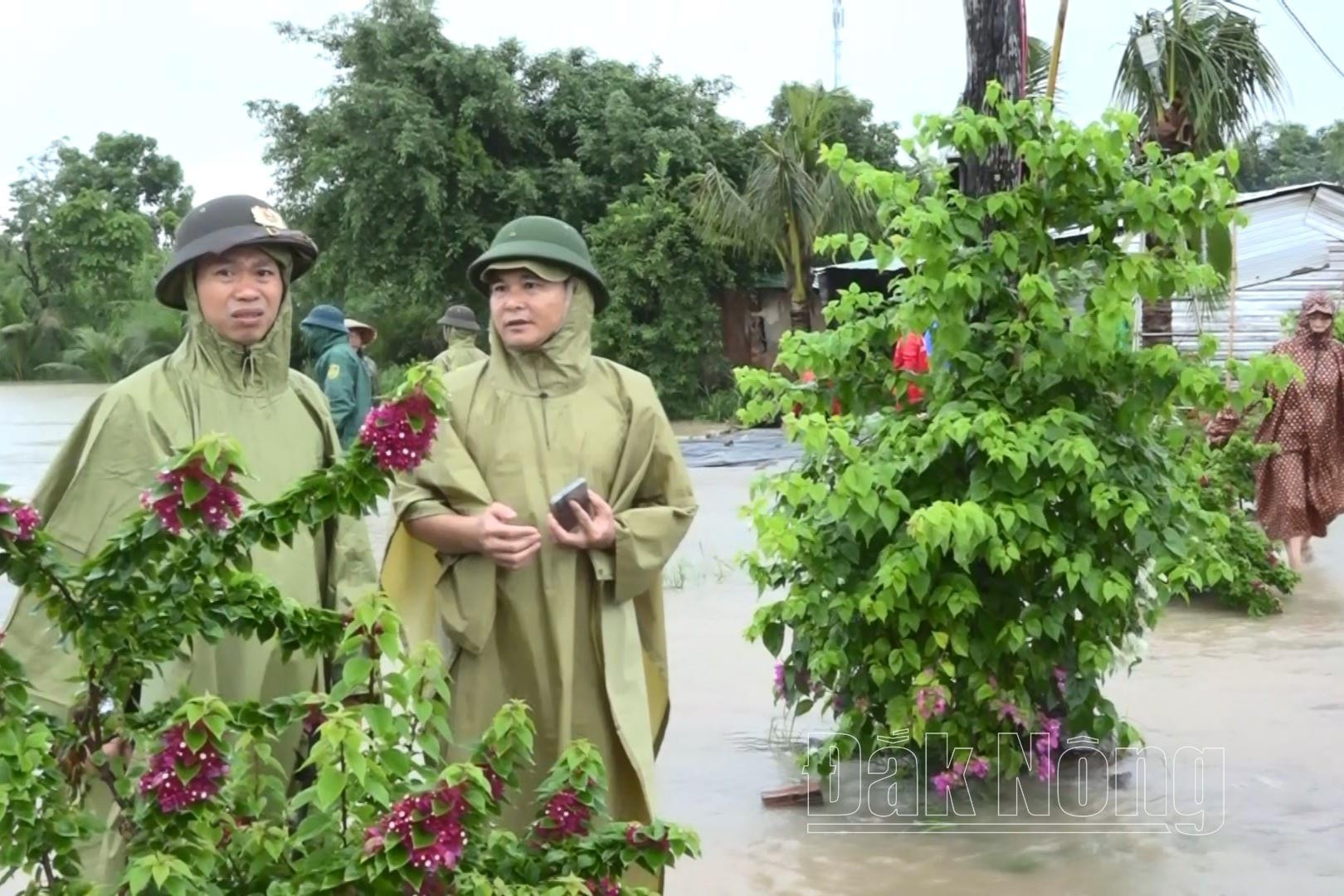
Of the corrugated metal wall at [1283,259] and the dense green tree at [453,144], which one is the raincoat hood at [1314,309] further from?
the dense green tree at [453,144]

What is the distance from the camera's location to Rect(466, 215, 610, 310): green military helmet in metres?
3.38

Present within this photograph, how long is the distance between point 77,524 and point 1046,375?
112 inches

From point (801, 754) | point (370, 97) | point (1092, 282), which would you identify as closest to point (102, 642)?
point (1092, 282)

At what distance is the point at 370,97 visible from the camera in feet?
91.9

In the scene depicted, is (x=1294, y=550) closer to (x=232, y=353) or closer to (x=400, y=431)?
(x=232, y=353)

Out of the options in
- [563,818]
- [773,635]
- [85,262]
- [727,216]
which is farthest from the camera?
[85,262]

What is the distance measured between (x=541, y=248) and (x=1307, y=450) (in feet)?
24.1

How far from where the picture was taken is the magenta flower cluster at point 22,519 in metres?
2.00

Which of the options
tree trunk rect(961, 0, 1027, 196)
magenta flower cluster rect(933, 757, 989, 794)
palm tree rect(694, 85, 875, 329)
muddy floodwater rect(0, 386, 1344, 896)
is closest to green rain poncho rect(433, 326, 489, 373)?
muddy floodwater rect(0, 386, 1344, 896)

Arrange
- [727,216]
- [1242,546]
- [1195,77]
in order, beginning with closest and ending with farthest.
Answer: [1242,546]
[1195,77]
[727,216]

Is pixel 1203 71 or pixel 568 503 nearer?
pixel 568 503

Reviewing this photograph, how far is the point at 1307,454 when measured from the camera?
951 cm

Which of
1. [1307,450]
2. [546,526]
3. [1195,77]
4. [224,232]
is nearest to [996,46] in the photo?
[546,526]

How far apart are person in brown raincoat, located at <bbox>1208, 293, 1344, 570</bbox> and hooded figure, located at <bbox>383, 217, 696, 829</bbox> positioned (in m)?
6.89
